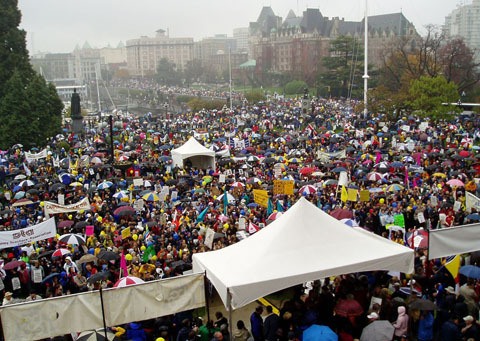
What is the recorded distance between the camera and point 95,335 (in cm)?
887

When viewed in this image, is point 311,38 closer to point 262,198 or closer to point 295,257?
point 262,198

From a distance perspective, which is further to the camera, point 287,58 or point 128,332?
point 287,58

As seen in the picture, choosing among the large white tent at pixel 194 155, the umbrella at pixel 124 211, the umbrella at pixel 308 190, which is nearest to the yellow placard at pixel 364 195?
the umbrella at pixel 308 190

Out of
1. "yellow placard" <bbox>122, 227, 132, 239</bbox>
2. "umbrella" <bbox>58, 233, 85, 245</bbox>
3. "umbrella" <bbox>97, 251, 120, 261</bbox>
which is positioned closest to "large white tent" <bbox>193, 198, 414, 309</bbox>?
"umbrella" <bbox>97, 251, 120, 261</bbox>

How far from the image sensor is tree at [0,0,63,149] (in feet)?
124

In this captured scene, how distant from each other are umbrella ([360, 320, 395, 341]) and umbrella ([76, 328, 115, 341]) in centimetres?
395

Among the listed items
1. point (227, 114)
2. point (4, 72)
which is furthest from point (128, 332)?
point (227, 114)

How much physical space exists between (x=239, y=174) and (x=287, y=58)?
345 feet

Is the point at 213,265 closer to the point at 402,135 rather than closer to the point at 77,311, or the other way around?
the point at 77,311

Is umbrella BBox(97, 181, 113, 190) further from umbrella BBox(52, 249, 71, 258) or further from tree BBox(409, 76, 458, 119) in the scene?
tree BBox(409, 76, 458, 119)

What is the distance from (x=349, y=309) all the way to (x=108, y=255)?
615 centimetres

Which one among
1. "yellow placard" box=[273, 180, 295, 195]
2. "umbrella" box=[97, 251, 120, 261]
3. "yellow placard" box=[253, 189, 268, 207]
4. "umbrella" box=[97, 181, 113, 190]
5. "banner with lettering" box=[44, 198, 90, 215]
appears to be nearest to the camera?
"umbrella" box=[97, 251, 120, 261]

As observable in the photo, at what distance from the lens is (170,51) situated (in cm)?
19988

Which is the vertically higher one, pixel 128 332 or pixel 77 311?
pixel 77 311
